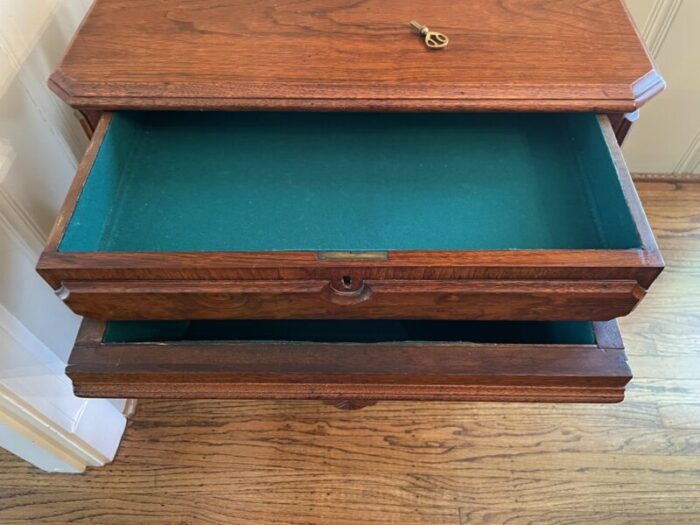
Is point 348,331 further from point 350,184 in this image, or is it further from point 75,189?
point 75,189

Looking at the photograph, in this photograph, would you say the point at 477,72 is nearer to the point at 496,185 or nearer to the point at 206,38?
the point at 496,185

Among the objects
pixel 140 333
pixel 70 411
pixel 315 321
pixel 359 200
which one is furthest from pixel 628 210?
pixel 70 411

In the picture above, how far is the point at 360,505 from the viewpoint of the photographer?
0.97 metres

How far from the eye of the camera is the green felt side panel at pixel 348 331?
751 mm

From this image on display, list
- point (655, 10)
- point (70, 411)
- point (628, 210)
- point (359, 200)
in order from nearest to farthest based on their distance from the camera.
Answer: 1. point (628, 210)
2. point (359, 200)
3. point (70, 411)
4. point (655, 10)

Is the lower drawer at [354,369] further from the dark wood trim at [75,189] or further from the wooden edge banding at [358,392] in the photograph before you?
the dark wood trim at [75,189]

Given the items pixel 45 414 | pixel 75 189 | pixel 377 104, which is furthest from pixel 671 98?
pixel 45 414

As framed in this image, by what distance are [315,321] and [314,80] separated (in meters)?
0.30

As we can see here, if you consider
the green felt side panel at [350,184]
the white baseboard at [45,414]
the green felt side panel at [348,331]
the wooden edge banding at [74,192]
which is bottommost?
the white baseboard at [45,414]

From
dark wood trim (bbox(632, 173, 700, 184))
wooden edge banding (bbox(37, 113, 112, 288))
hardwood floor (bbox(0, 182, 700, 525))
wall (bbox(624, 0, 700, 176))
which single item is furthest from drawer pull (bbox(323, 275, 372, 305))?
dark wood trim (bbox(632, 173, 700, 184))

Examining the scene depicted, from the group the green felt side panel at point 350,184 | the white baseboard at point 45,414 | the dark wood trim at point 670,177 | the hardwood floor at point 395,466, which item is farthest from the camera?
the dark wood trim at point 670,177

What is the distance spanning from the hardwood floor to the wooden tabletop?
610mm

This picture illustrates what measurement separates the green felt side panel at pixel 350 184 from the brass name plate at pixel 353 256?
92mm

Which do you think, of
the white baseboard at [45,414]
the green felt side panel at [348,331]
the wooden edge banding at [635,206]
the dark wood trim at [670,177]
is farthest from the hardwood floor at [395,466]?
the wooden edge banding at [635,206]
